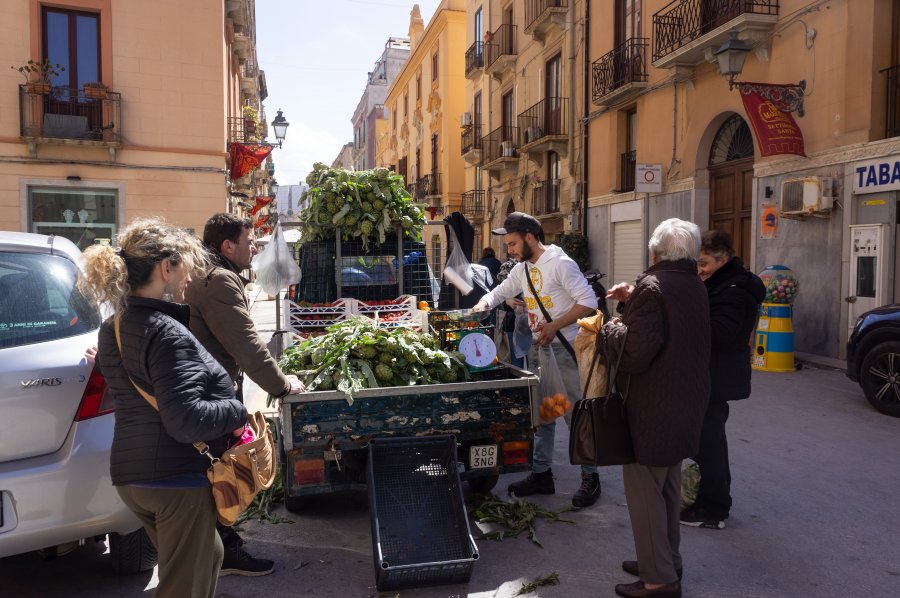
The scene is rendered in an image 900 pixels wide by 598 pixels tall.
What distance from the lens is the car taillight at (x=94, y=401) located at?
119 inches

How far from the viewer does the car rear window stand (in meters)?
3.07

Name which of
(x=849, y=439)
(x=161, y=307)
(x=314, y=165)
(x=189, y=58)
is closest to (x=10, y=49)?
(x=189, y=58)

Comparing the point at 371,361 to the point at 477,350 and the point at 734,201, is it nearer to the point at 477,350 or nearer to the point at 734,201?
the point at 477,350

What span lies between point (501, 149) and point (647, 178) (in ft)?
30.9

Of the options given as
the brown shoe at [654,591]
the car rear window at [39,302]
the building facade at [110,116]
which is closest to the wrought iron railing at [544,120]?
the building facade at [110,116]

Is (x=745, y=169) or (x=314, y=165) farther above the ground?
(x=745, y=169)

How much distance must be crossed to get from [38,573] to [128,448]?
180cm

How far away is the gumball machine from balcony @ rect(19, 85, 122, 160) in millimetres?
14492

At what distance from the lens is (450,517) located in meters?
3.66

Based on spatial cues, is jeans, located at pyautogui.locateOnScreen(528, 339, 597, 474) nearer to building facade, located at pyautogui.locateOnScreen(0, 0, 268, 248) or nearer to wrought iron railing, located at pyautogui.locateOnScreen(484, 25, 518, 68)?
building facade, located at pyautogui.locateOnScreen(0, 0, 268, 248)

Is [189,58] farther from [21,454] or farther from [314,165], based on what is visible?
[21,454]

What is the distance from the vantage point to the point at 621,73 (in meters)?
16.1

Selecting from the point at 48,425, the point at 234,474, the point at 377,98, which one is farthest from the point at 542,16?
the point at 377,98

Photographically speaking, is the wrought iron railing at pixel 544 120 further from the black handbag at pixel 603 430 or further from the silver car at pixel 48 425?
the silver car at pixel 48 425
